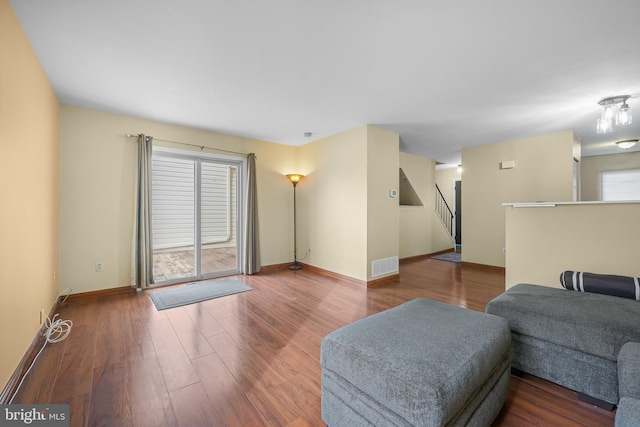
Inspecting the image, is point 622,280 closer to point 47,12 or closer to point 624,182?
point 47,12

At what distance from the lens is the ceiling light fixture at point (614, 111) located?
9.85ft

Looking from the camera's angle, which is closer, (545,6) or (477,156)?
(545,6)

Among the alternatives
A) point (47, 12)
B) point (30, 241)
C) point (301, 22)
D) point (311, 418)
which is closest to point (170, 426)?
point (311, 418)

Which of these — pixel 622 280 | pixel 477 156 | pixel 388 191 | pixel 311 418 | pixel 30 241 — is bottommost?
pixel 311 418

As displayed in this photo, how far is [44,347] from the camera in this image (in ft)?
7.49

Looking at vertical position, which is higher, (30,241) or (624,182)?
(624,182)

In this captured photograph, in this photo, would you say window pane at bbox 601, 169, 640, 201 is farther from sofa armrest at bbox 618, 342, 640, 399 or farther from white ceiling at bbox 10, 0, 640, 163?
sofa armrest at bbox 618, 342, 640, 399

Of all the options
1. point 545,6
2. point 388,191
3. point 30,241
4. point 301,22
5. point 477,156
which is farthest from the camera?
point 477,156

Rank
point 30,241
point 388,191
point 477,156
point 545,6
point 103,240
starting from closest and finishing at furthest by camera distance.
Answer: point 545,6
point 30,241
point 103,240
point 388,191
point 477,156

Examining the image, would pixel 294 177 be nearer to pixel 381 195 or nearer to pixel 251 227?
pixel 251 227

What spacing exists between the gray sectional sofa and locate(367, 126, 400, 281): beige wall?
237cm

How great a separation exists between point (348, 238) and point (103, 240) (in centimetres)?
360

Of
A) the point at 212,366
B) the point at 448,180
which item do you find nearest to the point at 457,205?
the point at 448,180

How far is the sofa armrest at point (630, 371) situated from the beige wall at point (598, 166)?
7.10 m
